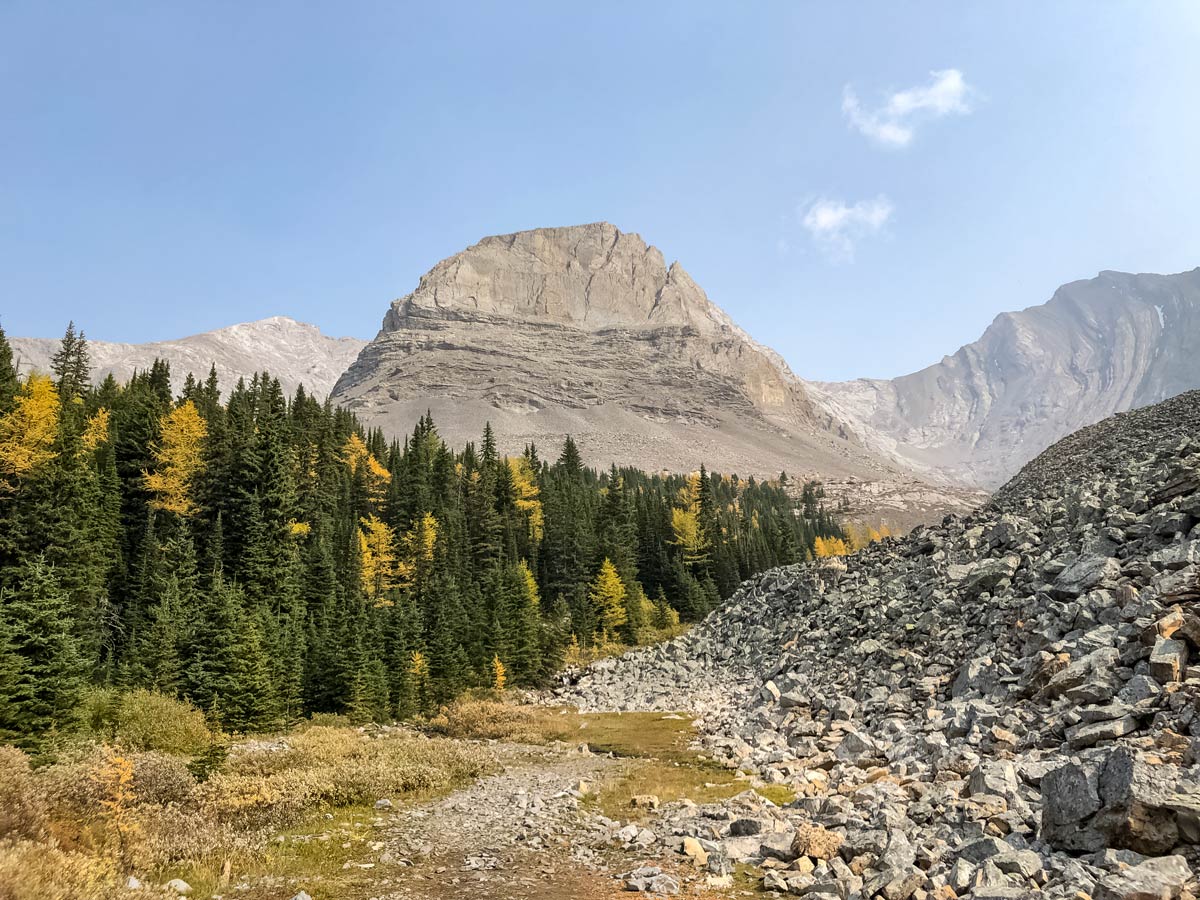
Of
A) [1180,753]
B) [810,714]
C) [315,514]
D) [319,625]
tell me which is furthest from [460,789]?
[315,514]

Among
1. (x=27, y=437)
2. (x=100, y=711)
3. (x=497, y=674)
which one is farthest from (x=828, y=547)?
(x=100, y=711)

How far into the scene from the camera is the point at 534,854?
16094 mm

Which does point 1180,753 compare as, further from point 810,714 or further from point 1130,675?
point 810,714

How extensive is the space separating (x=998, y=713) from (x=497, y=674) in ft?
132

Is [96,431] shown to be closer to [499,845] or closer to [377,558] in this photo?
[377,558]

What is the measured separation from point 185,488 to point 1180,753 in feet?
188

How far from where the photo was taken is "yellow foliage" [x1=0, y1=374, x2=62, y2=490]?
37500mm

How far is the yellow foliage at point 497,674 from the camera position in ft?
171

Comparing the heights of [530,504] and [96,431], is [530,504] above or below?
below

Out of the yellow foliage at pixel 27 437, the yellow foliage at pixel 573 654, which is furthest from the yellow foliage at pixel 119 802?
the yellow foliage at pixel 573 654

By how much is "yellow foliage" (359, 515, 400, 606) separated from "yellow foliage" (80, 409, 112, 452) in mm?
22864

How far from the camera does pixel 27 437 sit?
38438 mm

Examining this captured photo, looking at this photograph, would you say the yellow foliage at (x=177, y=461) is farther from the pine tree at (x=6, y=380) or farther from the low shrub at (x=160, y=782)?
the low shrub at (x=160, y=782)

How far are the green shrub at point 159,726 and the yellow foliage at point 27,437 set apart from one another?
58.6 feet
